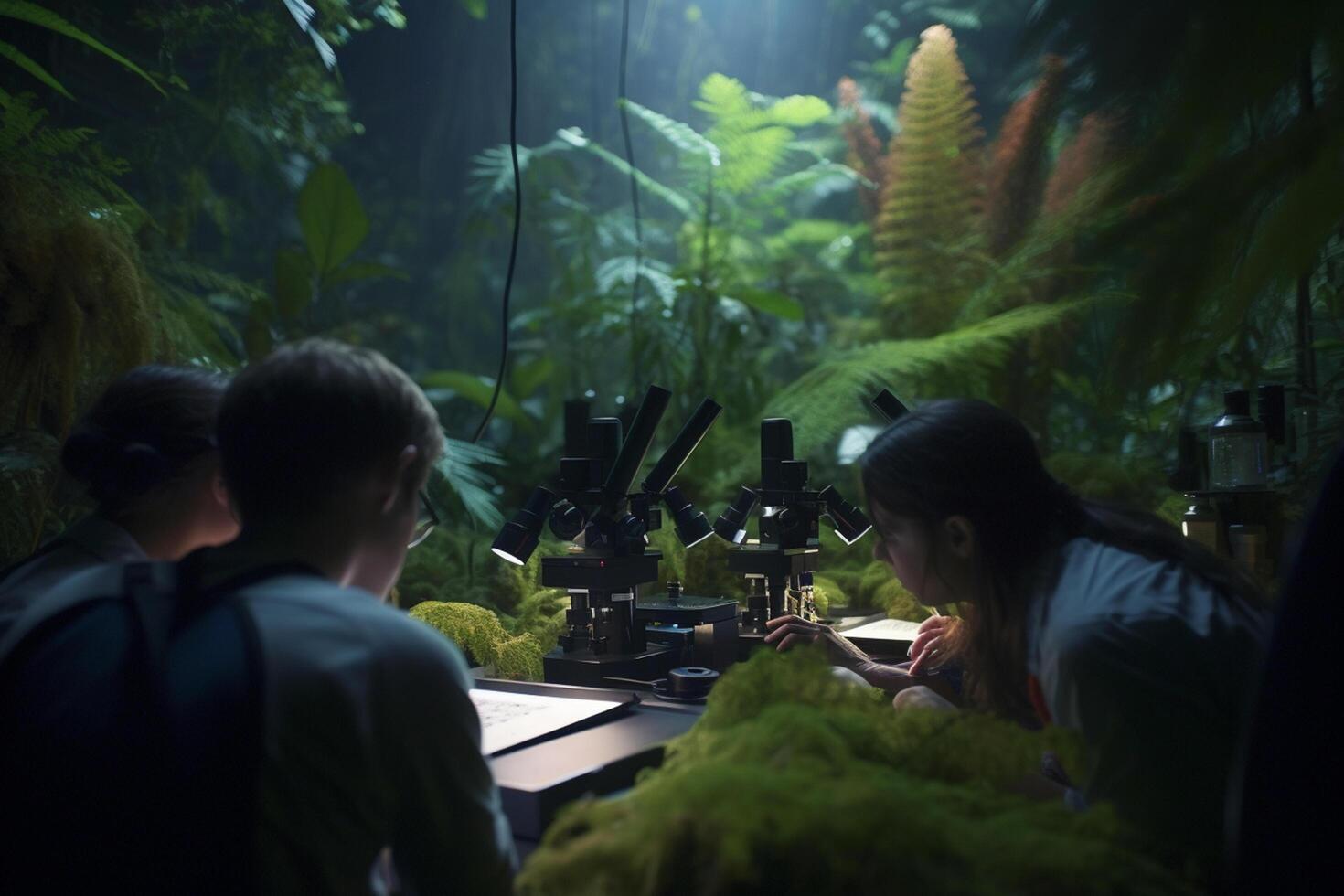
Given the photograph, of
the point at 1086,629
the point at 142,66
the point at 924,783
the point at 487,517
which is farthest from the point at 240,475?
the point at 142,66

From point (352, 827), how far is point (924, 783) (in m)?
0.49

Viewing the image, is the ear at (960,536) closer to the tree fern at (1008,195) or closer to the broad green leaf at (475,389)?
the tree fern at (1008,195)

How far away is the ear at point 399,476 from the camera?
3.67ft

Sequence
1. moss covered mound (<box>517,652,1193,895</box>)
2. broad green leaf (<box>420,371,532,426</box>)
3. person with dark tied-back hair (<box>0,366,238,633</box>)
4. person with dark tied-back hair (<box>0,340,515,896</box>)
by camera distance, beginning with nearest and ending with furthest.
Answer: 1. moss covered mound (<box>517,652,1193,895</box>)
2. person with dark tied-back hair (<box>0,340,515,896</box>)
3. person with dark tied-back hair (<box>0,366,238,633</box>)
4. broad green leaf (<box>420,371,532,426</box>)

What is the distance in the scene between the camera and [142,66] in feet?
9.29

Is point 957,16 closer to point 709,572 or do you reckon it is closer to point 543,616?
point 709,572

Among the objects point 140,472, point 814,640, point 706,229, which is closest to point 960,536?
point 814,640

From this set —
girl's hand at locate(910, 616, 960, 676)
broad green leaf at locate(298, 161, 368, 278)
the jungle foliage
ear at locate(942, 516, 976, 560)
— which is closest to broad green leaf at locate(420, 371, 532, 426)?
the jungle foliage

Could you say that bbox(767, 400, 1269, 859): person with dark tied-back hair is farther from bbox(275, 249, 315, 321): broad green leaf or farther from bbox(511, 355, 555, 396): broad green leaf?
bbox(511, 355, 555, 396): broad green leaf

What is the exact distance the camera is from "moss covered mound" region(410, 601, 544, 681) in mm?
2109

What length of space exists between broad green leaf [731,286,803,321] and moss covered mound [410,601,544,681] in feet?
7.11

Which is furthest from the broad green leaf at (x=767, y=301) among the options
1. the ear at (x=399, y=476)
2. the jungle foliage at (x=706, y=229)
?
the ear at (x=399, y=476)

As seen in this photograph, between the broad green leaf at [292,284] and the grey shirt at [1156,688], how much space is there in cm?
299

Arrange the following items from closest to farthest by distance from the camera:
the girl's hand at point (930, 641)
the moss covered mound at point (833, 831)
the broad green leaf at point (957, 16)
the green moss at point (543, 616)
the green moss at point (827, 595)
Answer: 1. the moss covered mound at point (833, 831)
2. the girl's hand at point (930, 641)
3. the green moss at point (543, 616)
4. the green moss at point (827, 595)
5. the broad green leaf at point (957, 16)
